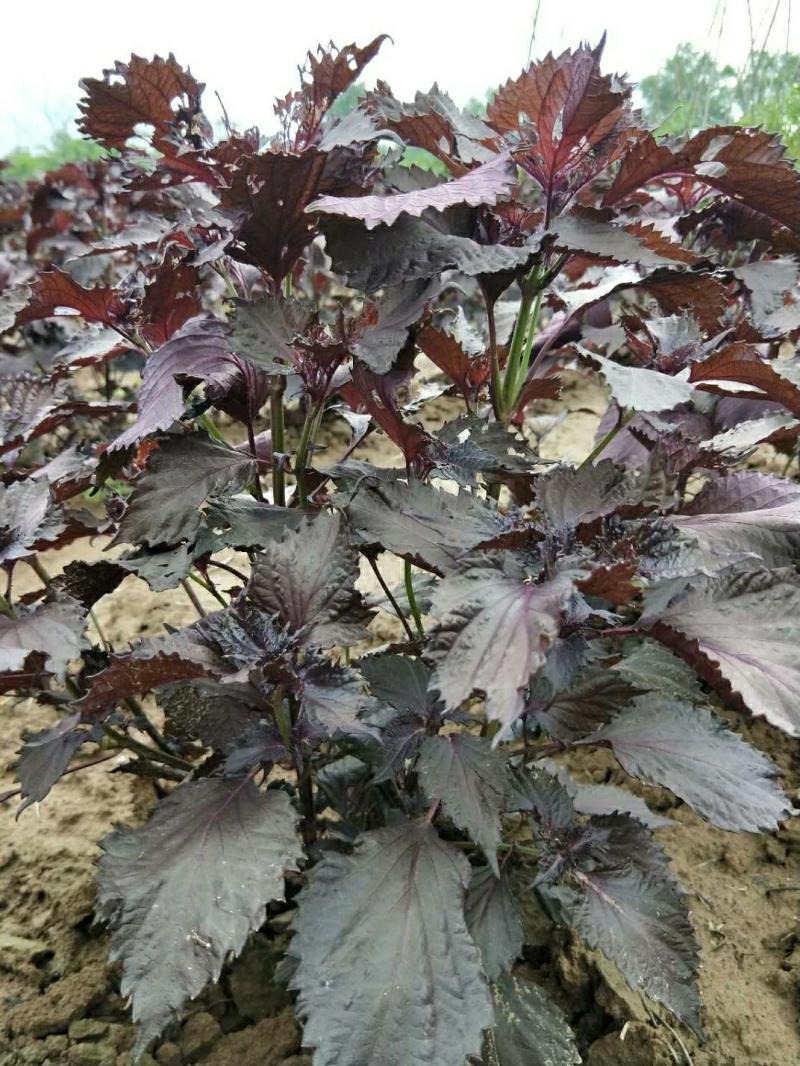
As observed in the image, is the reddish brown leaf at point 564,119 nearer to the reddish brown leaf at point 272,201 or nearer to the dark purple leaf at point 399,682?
the reddish brown leaf at point 272,201

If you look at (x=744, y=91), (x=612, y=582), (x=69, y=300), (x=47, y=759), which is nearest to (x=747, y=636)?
(x=612, y=582)

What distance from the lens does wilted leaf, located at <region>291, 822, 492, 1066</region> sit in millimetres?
646

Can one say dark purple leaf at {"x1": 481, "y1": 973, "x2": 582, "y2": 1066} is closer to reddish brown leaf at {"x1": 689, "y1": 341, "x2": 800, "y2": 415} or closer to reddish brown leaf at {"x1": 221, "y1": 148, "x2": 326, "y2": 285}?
reddish brown leaf at {"x1": 689, "y1": 341, "x2": 800, "y2": 415}

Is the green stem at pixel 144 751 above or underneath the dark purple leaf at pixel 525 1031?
above

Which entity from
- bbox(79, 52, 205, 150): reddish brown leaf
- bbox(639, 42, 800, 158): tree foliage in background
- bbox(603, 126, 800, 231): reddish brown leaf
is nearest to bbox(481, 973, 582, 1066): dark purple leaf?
bbox(603, 126, 800, 231): reddish brown leaf

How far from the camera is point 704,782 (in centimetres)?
73

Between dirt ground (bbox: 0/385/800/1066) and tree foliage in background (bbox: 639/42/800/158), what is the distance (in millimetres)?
1844

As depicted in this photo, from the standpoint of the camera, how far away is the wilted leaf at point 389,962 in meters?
0.65

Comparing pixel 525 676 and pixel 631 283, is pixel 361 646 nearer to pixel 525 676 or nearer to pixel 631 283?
pixel 631 283

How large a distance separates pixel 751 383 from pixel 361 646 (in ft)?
3.39

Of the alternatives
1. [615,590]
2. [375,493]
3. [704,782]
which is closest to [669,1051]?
[704,782]

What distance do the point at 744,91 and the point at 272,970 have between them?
10.5ft

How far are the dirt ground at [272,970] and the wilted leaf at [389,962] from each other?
336 mm

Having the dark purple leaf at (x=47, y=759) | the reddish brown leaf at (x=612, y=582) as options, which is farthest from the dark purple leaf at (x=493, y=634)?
the dark purple leaf at (x=47, y=759)
